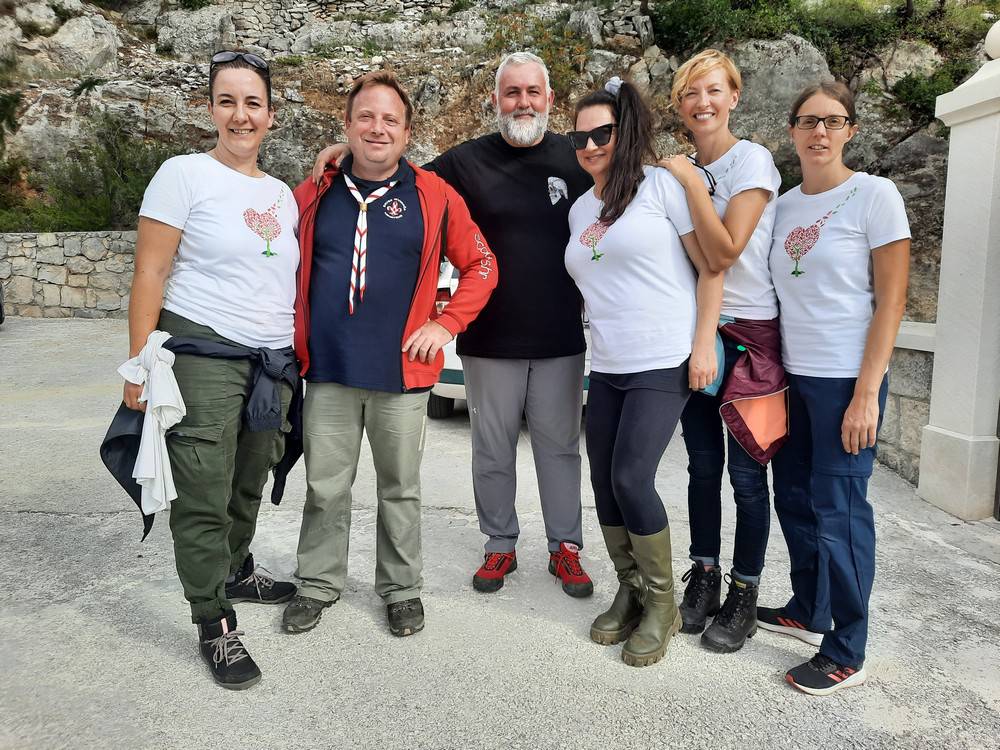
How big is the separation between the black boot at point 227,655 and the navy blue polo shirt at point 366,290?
2.92 ft

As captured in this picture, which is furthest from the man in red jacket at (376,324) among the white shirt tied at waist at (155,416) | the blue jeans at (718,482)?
the blue jeans at (718,482)

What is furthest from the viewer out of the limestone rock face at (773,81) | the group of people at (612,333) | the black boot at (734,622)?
the limestone rock face at (773,81)

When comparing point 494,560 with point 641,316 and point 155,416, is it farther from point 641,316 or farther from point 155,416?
point 155,416

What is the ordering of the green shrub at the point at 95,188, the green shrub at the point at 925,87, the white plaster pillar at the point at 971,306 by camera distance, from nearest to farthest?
1. the white plaster pillar at the point at 971,306
2. the green shrub at the point at 95,188
3. the green shrub at the point at 925,87

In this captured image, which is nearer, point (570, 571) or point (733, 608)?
point (733, 608)

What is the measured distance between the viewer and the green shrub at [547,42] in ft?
49.1

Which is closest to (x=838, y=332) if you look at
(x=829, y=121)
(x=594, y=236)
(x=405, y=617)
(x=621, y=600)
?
(x=829, y=121)

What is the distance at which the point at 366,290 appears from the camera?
99.7 inches

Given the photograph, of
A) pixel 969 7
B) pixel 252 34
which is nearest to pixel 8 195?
pixel 252 34

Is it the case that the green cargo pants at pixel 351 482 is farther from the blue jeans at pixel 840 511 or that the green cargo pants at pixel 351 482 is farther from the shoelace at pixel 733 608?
the blue jeans at pixel 840 511

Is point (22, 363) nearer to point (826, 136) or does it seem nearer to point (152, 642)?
point (152, 642)

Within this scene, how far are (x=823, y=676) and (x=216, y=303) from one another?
88.6 inches

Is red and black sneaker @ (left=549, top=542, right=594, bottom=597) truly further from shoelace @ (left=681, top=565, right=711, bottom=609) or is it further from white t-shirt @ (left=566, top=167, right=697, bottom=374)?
white t-shirt @ (left=566, top=167, right=697, bottom=374)

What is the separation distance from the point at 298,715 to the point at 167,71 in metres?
18.2
